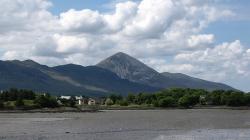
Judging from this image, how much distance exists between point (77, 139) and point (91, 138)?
2131 mm

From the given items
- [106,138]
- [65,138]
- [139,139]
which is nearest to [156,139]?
[139,139]

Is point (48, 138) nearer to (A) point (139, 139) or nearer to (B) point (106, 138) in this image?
(B) point (106, 138)

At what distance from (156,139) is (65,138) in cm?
1315

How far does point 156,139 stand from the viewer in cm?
6881

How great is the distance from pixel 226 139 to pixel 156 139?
877cm

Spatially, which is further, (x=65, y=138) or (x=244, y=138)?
(x=65, y=138)

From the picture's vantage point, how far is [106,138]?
71438mm

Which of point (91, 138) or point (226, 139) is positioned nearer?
point (226, 139)

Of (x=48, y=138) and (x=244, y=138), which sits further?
(x=48, y=138)

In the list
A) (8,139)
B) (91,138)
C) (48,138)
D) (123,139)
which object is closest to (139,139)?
(123,139)

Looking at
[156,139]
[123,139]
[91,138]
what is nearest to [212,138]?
[156,139]

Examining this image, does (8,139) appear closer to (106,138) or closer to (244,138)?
(106,138)

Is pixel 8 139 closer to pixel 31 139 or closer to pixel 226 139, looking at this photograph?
pixel 31 139

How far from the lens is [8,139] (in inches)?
2830
